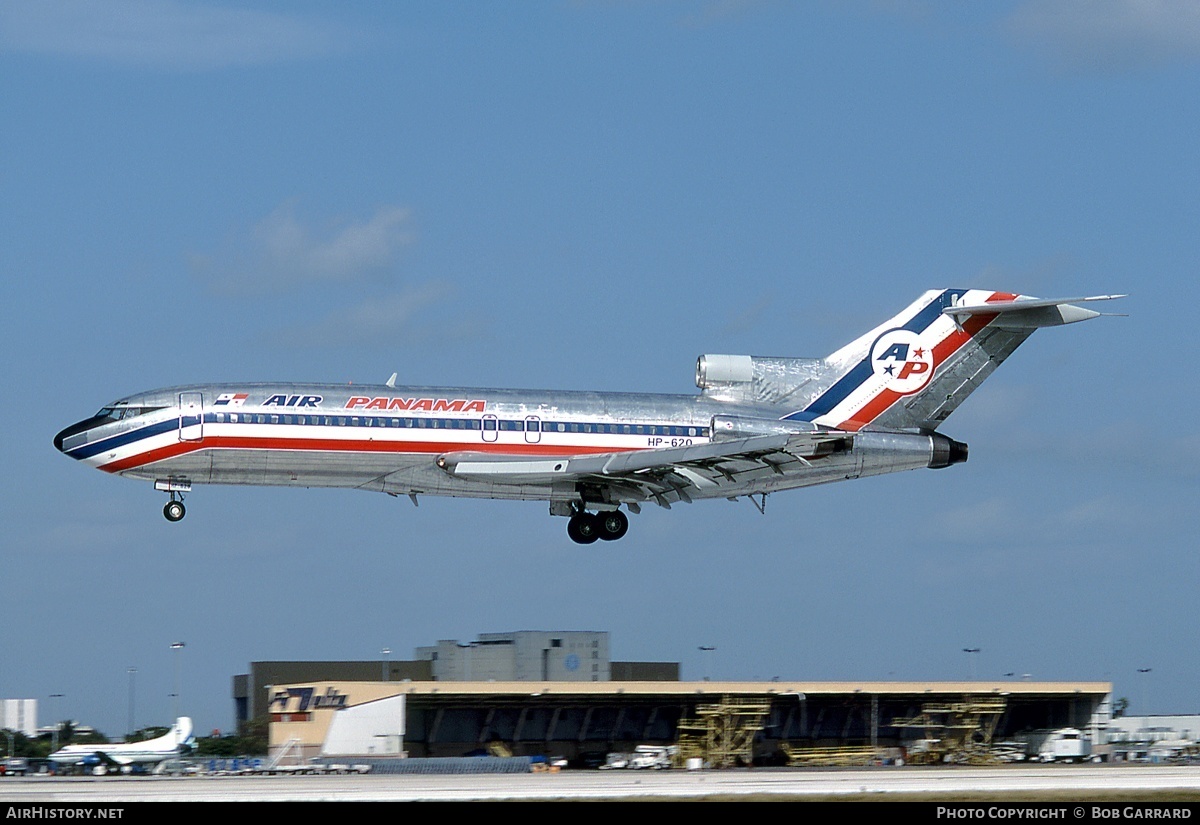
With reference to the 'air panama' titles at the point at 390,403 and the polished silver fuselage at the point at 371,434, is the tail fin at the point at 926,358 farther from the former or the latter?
the 'air panama' titles at the point at 390,403

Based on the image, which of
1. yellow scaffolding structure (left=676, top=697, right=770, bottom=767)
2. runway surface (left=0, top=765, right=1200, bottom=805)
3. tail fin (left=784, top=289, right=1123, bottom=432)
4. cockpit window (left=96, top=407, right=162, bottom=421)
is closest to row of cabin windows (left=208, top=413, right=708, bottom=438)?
cockpit window (left=96, top=407, right=162, bottom=421)

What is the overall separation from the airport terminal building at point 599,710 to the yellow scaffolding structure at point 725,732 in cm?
8

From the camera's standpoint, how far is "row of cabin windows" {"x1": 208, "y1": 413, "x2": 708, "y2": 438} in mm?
42000

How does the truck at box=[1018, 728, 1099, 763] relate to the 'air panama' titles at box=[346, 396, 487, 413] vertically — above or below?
below

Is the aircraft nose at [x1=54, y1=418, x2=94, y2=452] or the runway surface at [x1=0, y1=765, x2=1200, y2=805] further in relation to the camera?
the aircraft nose at [x1=54, y1=418, x2=94, y2=452]

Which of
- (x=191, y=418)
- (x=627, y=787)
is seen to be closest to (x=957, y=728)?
(x=627, y=787)

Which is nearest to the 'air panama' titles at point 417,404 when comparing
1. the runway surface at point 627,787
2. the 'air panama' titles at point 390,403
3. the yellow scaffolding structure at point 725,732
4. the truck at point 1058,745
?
the 'air panama' titles at point 390,403

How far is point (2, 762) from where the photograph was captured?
171 ft

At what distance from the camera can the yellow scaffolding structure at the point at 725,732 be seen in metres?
51.5

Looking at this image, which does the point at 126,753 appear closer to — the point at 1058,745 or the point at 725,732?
the point at 725,732

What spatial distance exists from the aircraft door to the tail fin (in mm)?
17306

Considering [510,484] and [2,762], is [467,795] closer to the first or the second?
[510,484]

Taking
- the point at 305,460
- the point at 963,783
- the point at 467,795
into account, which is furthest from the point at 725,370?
the point at 467,795

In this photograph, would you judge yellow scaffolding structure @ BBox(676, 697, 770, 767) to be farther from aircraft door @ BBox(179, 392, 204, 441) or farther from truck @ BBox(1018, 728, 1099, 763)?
aircraft door @ BBox(179, 392, 204, 441)
